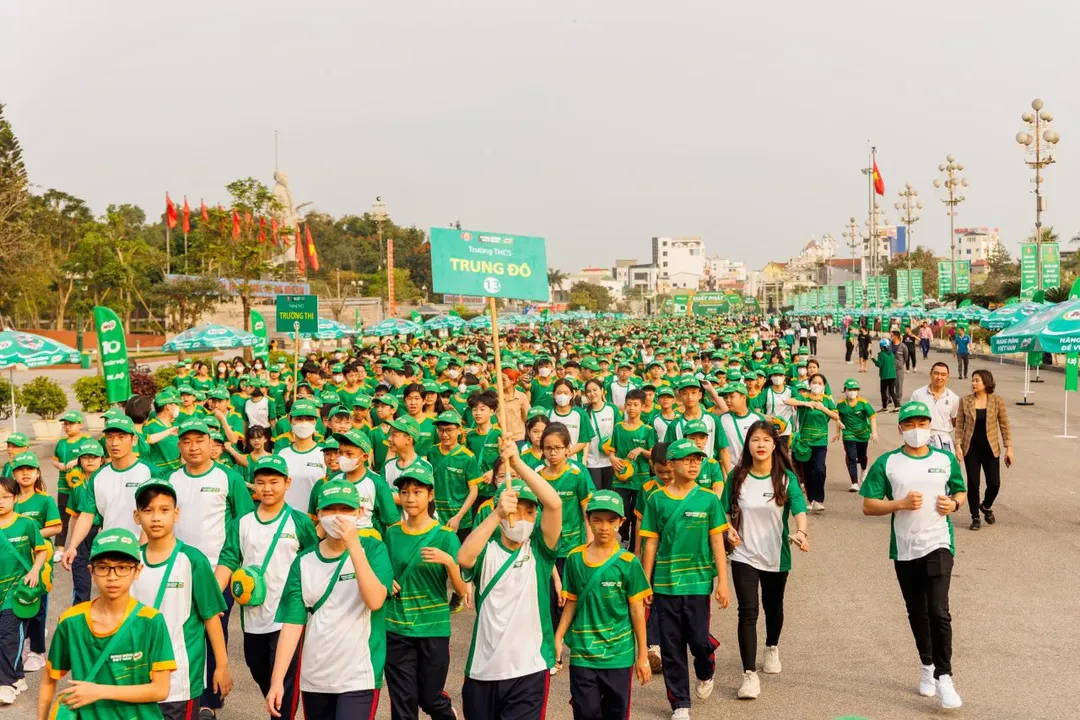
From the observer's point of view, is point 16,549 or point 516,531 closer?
point 516,531

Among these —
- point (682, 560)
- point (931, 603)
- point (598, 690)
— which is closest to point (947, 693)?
point (931, 603)

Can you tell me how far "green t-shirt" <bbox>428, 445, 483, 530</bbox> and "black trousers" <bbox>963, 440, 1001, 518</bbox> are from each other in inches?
230

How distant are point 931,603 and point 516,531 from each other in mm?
2991

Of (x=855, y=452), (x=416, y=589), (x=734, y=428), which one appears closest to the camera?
(x=416, y=589)

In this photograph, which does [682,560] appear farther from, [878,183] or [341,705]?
[878,183]

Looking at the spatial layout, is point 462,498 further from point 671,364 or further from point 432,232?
point 671,364

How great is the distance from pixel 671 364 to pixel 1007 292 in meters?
35.5

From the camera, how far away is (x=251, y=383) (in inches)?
640

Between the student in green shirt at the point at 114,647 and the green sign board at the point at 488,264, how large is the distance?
2.48 metres

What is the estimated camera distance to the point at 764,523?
6.92 m

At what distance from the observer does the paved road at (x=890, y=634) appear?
261 inches

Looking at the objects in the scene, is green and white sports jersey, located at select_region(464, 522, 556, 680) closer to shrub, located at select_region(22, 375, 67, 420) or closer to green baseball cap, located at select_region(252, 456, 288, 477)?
green baseball cap, located at select_region(252, 456, 288, 477)

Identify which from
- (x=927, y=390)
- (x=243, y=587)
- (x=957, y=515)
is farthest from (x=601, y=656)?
(x=957, y=515)

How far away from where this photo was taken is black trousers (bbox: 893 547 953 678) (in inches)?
258
